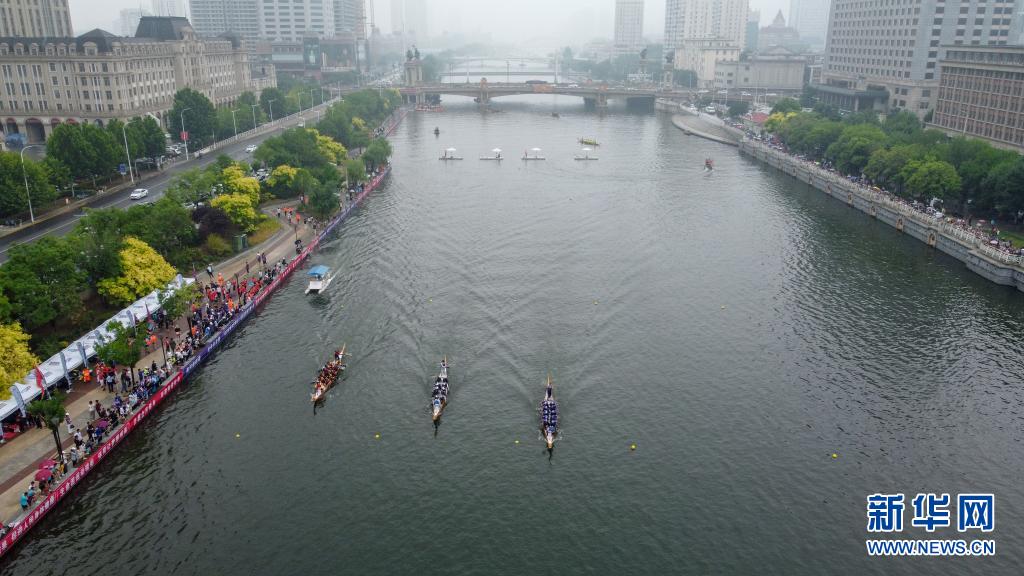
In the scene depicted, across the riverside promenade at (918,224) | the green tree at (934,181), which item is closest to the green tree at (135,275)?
the riverside promenade at (918,224)

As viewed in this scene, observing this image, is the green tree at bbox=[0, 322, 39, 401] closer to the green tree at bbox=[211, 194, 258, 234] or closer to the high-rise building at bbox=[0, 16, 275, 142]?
the green tree at bbox=[211, 194, 258, 234]

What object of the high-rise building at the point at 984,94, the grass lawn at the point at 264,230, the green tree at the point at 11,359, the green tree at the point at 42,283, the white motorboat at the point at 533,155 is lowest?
the grass lawn at the point at 264,230

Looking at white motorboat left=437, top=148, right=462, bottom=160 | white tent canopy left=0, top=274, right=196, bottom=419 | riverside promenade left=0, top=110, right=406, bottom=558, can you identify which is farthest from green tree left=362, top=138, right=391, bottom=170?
white tent canopy left=0, top=274, right=196, bottom=419

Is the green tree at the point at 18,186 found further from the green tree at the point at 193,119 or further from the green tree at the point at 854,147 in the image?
the green tree at the point at 854,147

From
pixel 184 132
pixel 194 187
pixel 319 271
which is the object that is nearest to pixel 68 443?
pixel 319 271

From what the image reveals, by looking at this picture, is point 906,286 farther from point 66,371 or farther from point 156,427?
point 66,371

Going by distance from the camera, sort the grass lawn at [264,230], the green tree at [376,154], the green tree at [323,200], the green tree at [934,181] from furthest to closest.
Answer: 1. the green tree at [376,154]
2. the green tree at [934,181]
3. the green tree at [323,200]
4. the grass lawn at [264,230]

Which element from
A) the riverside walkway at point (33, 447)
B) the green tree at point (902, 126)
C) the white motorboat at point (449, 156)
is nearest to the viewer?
the riverside walkway at point (33, 447)

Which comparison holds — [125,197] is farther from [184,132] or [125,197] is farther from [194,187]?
[184,132]
